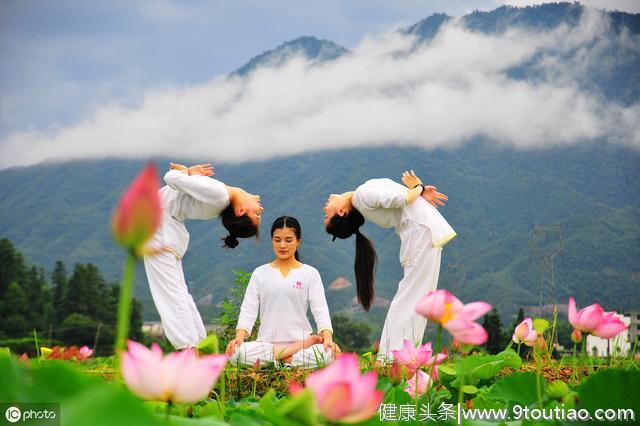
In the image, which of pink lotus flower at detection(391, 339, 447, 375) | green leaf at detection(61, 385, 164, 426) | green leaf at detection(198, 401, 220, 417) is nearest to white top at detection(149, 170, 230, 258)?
green leaf at detection(198, 401, 220, 417)

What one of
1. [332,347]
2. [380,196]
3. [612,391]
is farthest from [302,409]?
[380,196]

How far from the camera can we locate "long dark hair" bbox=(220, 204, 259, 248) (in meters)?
5.58

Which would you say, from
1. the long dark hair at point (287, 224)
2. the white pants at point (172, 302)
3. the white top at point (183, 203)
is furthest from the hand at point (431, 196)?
the white pants at point (172, 302)

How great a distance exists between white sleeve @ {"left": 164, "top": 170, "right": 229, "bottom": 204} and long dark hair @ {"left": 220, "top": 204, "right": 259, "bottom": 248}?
0.77ft

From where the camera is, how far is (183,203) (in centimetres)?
567

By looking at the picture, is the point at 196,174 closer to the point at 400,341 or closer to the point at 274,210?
the point at 400,341

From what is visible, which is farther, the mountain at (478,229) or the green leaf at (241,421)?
the mountain at (478,229)

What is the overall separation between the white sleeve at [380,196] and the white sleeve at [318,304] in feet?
2.27

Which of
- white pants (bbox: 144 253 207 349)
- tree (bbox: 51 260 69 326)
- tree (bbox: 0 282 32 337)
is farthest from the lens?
tree (bbox: 51 260 69 326)

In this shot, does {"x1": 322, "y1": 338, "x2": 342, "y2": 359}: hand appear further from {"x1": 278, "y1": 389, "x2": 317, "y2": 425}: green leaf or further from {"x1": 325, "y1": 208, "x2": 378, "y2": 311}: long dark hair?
{"x1": 278, "y1": 389, "x2": 317, "y2": 425}: green leaf

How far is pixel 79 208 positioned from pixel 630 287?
142 meters

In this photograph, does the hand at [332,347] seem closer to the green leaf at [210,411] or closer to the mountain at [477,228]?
the green leaf at [210,411]

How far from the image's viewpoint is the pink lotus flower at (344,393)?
3.20 feet

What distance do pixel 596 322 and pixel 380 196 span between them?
3617mm
